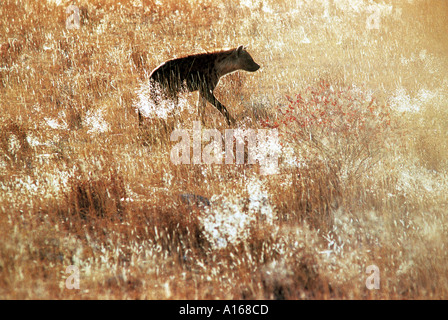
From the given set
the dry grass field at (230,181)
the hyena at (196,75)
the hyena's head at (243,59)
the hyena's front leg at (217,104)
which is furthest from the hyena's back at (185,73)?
the hyena's head at (243,59)

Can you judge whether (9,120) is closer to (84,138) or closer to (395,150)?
(84,138)

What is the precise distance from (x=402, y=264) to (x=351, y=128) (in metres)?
2.08

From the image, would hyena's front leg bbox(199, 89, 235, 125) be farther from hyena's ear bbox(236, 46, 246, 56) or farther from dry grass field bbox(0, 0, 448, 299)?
hyena's ear bbox(236, 46, 246, 56)

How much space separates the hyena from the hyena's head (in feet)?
0.28

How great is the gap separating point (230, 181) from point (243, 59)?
9.77 ft

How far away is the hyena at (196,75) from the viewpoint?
6.19 meters

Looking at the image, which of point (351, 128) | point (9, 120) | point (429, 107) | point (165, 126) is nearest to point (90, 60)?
point (9, 120)

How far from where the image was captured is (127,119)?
6680 millimetres

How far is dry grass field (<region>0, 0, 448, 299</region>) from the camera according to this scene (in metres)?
3.30

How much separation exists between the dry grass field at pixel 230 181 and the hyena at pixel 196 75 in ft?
0.93

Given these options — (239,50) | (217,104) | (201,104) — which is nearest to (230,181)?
(217,104)

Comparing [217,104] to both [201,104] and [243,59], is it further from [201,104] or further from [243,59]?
[243,59]

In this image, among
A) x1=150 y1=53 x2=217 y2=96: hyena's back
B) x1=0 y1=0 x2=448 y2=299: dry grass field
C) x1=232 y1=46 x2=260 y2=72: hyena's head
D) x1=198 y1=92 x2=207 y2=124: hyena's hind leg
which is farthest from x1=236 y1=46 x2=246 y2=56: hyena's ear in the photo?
x1=198 y1=92 x2=207 y2=124: hyena's hind leg

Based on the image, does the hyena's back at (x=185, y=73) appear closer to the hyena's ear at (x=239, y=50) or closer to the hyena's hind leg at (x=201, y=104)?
the hyena's hind leg at (x=201, y=104)
